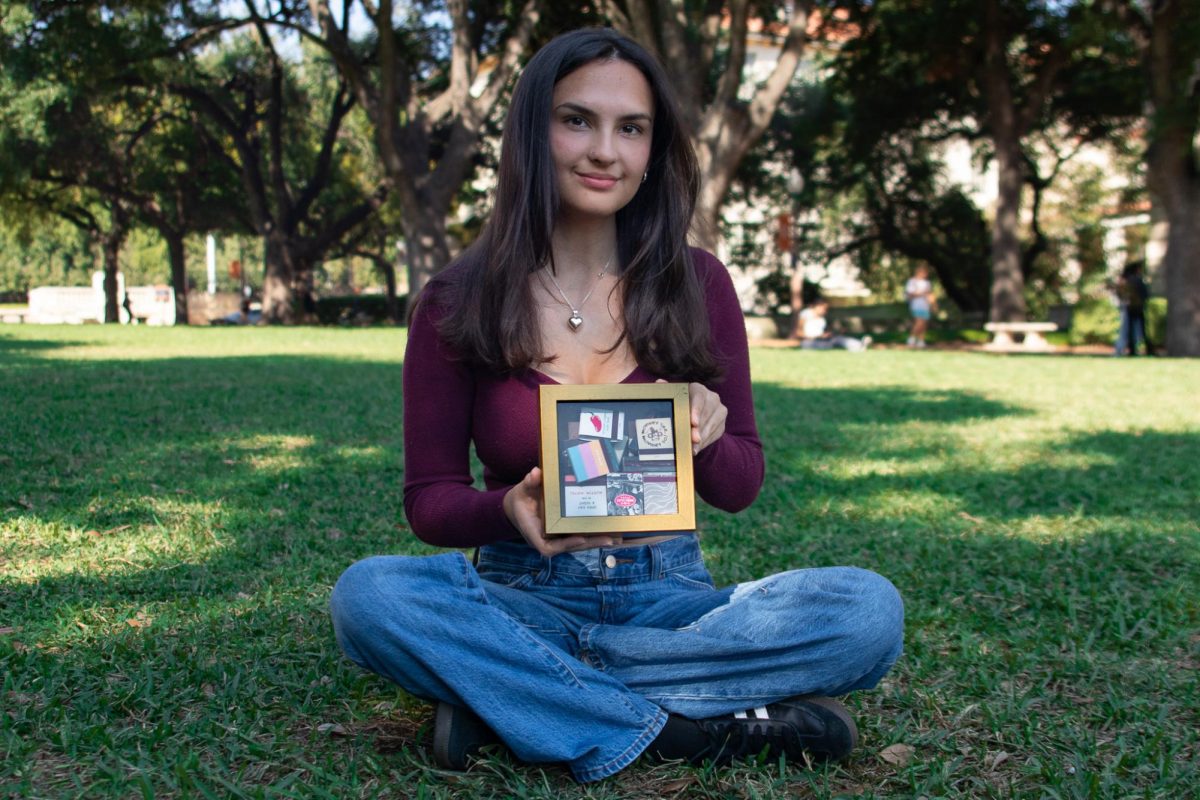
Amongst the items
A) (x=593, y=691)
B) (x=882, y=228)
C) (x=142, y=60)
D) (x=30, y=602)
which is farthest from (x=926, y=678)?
(x=882, y=228)

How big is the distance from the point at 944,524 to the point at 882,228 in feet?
92.0

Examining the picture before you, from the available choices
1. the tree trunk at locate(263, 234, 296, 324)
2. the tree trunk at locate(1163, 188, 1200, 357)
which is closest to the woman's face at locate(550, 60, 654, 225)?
the tree trunk at locate(1163, 188, 1200, 357)

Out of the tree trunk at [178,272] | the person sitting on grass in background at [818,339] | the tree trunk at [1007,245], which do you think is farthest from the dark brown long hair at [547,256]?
the tree trunk at [178,272]

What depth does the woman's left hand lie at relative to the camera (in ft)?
8.20

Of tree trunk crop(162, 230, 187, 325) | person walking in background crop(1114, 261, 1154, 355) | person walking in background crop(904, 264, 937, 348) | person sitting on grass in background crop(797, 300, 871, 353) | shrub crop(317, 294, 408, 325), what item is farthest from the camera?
shrub crop(317, 294, 408, 325)

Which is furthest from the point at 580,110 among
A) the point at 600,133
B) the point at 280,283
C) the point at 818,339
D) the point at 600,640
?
the point at 280,283

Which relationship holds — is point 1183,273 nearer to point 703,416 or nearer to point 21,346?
point 21,346

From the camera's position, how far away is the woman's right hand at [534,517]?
2.41m

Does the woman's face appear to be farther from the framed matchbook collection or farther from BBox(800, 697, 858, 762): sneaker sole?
BBox(800, 697, 858, 762): sneaker sole

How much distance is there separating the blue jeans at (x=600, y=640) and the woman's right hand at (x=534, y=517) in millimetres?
206

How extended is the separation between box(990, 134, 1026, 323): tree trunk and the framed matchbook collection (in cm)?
2250

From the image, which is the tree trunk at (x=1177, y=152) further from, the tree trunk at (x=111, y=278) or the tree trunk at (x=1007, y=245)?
the tree trunk at (x=111, y=278)

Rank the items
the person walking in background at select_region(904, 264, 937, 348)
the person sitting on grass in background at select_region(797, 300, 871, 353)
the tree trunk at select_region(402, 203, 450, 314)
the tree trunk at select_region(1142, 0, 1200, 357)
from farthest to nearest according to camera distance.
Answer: the tree trunk at select_region(402, 203, 450, 314) < the person walking in background at select_region(904, 264, 937, 348) < the person sitting on grass in background at select_region(797, 300, 871, 353) < the tree trunk at select_region(1142, 0, 1200, 357)

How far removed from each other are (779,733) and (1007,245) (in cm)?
2270
